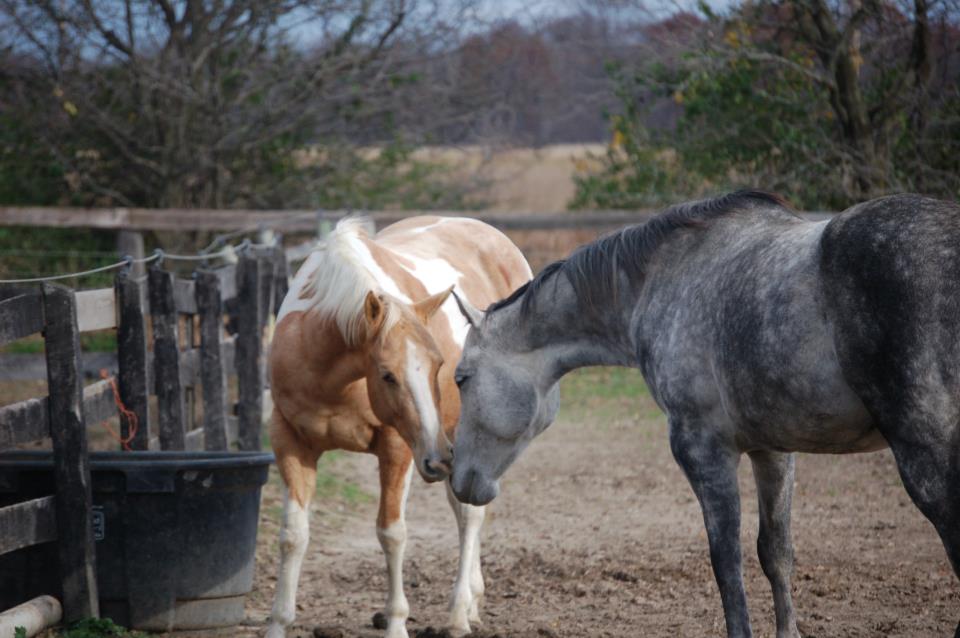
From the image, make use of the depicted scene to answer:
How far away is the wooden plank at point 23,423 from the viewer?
3.62 m

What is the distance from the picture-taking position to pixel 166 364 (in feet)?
17.3

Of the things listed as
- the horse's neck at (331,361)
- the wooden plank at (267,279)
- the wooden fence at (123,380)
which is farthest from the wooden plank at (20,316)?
the wooden plank at (267,279)

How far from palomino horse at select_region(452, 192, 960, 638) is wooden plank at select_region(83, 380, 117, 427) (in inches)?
72.3

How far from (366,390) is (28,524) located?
130 centimetres

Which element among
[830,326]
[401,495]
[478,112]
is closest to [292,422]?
[401,495]

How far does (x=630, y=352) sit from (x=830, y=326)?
3.05ft

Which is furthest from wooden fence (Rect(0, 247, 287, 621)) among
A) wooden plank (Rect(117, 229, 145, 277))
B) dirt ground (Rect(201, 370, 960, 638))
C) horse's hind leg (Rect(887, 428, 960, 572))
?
wooden plank (Rect(117, 229, 145, 277))

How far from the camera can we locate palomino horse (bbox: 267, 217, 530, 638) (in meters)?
3.72

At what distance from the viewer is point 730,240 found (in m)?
3.21

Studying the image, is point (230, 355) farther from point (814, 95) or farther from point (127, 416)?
point (814, 95)

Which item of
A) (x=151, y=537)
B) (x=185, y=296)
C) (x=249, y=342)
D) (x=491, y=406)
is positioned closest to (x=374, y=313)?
(x=491, y=406)

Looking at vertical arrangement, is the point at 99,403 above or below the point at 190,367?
above

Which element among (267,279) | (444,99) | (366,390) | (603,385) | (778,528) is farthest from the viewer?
(444,99)

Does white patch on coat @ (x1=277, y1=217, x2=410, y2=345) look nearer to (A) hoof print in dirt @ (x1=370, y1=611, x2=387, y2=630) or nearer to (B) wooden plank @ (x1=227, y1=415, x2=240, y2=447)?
(A) hoof print in dirt @ (x1=370, y1=611, x2=387, y2=630)
